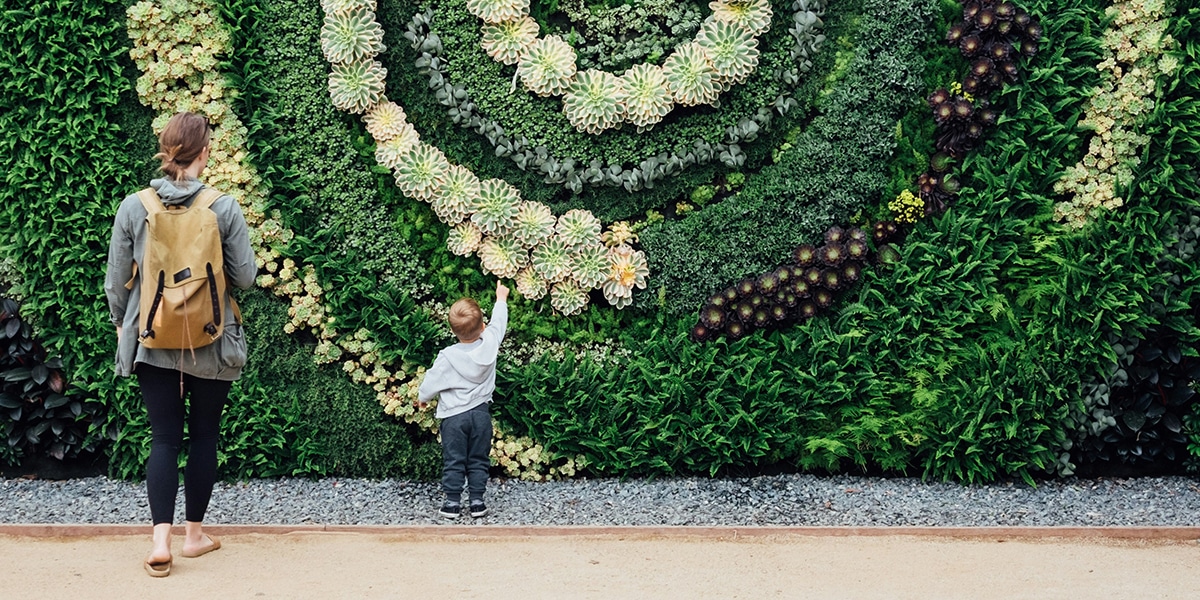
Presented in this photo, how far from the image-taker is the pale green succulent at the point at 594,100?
512cm

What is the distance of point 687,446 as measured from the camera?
5.24 m

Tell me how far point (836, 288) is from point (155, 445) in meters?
2.83

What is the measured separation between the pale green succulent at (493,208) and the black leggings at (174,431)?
148 cm

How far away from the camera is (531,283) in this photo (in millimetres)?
5258

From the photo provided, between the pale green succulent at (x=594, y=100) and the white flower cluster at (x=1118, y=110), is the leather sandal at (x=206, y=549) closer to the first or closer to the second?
the pale green succulent at (x=594, y=100)

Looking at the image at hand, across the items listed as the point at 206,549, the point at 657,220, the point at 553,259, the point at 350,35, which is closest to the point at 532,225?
the point at 553,259

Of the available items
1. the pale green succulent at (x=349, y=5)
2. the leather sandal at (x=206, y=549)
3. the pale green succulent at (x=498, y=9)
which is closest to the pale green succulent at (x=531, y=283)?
the pale green succulent at (x=498, y=9)

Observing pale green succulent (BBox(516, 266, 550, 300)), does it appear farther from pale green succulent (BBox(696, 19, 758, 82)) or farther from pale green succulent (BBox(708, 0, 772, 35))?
pale green succulent (BBox(708, 0, 772, 35))

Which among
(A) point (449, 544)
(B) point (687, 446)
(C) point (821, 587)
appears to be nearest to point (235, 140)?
(A) point (449, 544)

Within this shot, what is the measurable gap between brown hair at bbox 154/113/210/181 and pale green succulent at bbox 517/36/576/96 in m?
1.60

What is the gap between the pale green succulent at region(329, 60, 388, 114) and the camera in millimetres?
5078

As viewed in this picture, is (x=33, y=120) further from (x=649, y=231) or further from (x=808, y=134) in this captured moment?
(x=808, y=134)

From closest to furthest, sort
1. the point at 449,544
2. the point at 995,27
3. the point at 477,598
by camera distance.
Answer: the point at 477,598 → the point at 449,544 → the point at 995,27

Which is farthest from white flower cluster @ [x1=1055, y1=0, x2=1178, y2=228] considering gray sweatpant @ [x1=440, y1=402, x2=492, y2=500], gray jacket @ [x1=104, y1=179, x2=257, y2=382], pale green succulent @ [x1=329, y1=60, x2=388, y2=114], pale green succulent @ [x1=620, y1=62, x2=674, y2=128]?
gray jacket @ [x1=104, y1=179, x2=257, y2=382]
